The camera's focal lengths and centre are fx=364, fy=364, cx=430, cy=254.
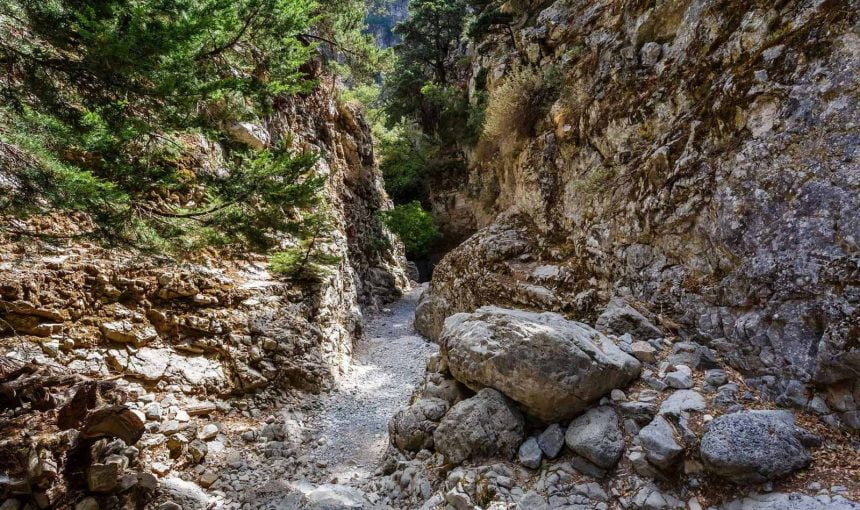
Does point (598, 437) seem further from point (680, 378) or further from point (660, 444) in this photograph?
point (680, 378)

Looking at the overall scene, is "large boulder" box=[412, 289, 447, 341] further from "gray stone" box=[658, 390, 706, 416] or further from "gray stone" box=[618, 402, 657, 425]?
"gray stone" box=[658, 390, 706, 416]

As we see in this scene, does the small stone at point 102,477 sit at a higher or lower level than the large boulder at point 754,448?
lower

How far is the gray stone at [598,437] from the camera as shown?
3.54 metres

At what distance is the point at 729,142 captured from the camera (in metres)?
4.66

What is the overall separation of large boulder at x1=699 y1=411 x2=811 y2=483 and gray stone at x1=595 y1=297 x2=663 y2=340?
179cm

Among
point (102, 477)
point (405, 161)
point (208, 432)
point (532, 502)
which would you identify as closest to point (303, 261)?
point (208, 432)

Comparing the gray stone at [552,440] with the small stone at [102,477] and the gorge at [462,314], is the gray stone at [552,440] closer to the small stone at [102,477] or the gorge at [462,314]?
the gorge at [462,314]

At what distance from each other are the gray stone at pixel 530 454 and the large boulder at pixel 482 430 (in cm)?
9

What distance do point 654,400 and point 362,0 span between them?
52.2ft

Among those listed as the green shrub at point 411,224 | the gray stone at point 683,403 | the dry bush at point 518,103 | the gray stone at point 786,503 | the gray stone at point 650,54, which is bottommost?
the gray stone at point 786,503

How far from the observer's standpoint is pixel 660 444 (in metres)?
3.26

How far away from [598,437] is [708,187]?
3527 mm

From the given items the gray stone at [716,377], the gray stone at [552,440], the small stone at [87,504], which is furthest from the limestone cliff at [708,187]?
the small stone at [87,504]

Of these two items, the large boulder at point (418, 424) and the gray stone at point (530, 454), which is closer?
the gray stone at point (530, 454)
